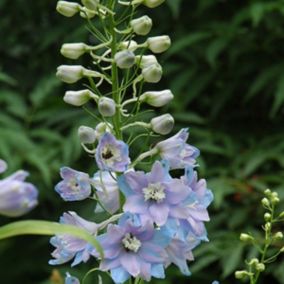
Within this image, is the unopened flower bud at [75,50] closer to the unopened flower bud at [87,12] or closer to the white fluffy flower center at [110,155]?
the unopened flower bud at [87,12]

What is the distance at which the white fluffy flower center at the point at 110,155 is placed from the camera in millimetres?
1126

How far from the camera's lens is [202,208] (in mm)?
1193

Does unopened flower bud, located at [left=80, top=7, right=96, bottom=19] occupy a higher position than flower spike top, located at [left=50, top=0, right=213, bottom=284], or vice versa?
unopened flower bud, located at [left=80, top=7, right=96, bottom=19]

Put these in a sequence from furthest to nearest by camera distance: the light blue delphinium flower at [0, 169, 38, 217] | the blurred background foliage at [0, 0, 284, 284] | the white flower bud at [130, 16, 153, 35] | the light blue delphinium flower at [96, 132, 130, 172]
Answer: the blurred background foliage at [0, 0, 284, 284]
the white flower bud at [130, 16, 153, 35]
the light blue delphinium flower at [96, 132, 130, 172]
the light blue delphinium flower at [0, 169, 38, 217]

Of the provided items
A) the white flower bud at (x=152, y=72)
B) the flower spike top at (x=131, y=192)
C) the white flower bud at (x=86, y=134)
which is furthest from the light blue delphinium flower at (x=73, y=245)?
the white flower bud at (x=152, y=72)

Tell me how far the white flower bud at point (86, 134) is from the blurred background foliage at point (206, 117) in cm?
148

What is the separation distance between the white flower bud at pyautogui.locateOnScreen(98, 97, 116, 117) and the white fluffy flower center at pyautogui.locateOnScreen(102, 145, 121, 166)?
42 millimetres

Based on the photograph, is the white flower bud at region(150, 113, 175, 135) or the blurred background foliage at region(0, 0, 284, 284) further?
the blurred background foliage at region(0, 0, 284, 284)

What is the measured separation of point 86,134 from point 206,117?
2070 mm

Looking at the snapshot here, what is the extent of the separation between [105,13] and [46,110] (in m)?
1.86

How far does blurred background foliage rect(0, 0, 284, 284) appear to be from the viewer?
112 inches

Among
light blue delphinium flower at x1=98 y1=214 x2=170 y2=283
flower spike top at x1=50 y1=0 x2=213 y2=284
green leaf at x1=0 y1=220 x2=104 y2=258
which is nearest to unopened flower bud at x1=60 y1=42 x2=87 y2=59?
flower spike top at x1=50 y1=0 x2=213 y2=284

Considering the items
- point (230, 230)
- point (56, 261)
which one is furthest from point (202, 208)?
point (230, 230)

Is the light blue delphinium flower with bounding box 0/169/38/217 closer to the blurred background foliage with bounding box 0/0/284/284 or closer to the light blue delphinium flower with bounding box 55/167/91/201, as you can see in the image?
the light blue delphinium flower with bounding box 55/167/91/201
